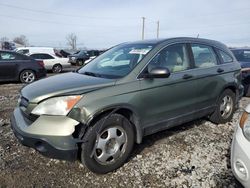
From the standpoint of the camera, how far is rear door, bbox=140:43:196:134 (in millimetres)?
3463

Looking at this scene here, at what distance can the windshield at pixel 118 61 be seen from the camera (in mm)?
3534

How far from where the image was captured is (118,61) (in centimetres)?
392

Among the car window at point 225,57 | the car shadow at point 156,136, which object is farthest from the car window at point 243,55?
the car shadow at point 156,136

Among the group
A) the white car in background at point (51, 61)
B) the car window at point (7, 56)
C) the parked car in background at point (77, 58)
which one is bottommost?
the parked car in background at point (77, 58)

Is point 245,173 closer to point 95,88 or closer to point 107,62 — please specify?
point 95,88

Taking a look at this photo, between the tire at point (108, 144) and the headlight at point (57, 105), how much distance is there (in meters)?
0.36

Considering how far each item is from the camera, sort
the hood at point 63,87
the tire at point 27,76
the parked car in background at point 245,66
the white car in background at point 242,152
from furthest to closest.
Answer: the tire at point 27,76 < the parked car in background at point 245,66 < the hood at point 63,87 < the white car in background at point 242,152

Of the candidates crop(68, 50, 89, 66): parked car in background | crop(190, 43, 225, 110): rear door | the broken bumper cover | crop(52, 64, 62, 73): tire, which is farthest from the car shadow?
crop(68, 50, 89, 66): parked car in background

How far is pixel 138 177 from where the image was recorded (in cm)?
317

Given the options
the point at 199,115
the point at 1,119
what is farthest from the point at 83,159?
the point at 1,119

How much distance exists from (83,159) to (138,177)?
73cm

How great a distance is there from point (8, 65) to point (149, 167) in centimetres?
832

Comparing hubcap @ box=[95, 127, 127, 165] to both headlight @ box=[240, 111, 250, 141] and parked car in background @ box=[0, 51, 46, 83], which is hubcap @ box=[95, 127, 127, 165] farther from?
parked car in background @ box=[0, 51, 46, 83]

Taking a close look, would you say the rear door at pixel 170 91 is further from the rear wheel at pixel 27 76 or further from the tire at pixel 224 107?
the rear wheel at pixel 27 76
